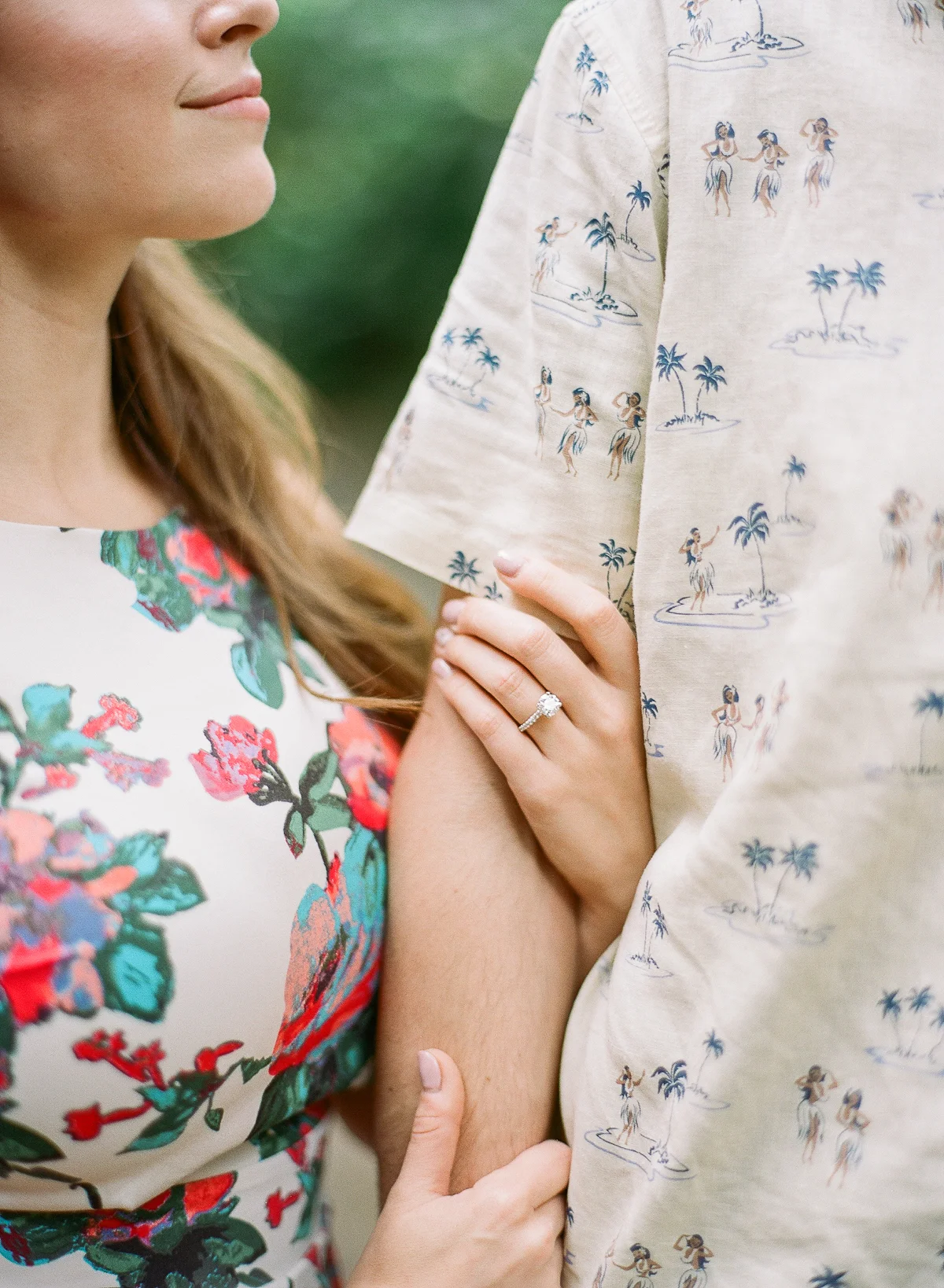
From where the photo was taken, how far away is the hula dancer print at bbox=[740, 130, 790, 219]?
77cm

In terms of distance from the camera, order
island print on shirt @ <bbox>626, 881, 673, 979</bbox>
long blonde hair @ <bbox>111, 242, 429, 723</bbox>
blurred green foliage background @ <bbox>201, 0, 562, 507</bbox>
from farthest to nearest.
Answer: blurred green foliage background @ <bbox>201, 0, 562, 507</bbox> < long blonde hair @ <bbox>111, 242, 429, 723</bbox> < island print on shirt @ <bbox>626, 881, 673, 979</bbox>

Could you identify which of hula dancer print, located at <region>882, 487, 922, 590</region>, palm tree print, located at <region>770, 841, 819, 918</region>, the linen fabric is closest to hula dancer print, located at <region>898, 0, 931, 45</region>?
the linen fabric

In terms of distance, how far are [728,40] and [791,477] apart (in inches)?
12.5

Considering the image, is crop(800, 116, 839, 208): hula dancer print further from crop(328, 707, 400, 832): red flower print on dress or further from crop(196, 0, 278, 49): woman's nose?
crop(328, 707, 400, 832): red flower print on dress

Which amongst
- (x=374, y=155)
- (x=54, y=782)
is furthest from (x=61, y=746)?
(x=374, y=155)

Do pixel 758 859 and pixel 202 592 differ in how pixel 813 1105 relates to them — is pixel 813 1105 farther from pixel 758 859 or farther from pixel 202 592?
pixel 202 592

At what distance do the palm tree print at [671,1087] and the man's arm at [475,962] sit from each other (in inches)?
5.5

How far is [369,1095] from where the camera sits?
1.20 meters

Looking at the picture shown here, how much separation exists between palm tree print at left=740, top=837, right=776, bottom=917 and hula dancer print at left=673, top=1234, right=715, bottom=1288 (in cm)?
24

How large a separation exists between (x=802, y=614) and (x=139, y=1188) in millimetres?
695

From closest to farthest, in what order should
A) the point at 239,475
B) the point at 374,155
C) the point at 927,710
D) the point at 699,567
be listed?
the point at 927,710 → the point at 699,567 → the point at 239,475 → the point at 374,155

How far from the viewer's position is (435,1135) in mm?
891

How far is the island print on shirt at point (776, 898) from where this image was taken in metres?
0.73

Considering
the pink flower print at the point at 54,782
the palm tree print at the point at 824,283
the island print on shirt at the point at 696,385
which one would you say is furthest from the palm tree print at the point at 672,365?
the pink flower print at the point at 54,782
